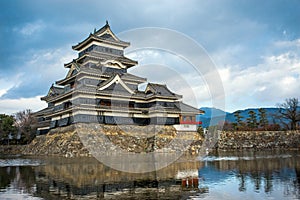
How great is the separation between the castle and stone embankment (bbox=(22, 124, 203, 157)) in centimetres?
133

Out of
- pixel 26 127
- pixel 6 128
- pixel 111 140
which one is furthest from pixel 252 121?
pixel 6 128

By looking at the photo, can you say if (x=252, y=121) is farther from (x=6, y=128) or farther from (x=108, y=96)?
(x=6, y=128)

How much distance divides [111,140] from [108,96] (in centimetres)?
604

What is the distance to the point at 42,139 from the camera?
34531 millimetres

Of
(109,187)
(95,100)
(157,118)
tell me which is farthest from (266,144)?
(109,187)

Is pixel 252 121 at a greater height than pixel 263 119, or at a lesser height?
lesser

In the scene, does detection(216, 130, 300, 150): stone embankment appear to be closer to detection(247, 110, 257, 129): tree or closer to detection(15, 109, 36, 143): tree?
detection(247, 110, 257, 129): tree

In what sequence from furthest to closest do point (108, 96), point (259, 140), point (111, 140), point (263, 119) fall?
point (263, 119) < point (259, 140) < point (108, 96) < point (111, 140)

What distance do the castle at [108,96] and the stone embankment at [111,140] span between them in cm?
133

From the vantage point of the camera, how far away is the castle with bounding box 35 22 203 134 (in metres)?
31.4

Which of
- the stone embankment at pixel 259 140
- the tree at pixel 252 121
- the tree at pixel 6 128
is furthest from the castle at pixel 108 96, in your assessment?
the tree at pixel 252 121

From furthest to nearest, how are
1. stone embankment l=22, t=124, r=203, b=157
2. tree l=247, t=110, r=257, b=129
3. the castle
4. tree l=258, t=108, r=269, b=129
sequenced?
tree l=247, t=110, r=257, b=129 → tree l=258, t=108, r=269, b=129 → the castle → stone embankment l=22, t=124, r=203, b=157

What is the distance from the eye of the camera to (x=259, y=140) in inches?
1586

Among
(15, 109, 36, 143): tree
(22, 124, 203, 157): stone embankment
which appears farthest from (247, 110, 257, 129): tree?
(15, 109, 36, 143): tree
